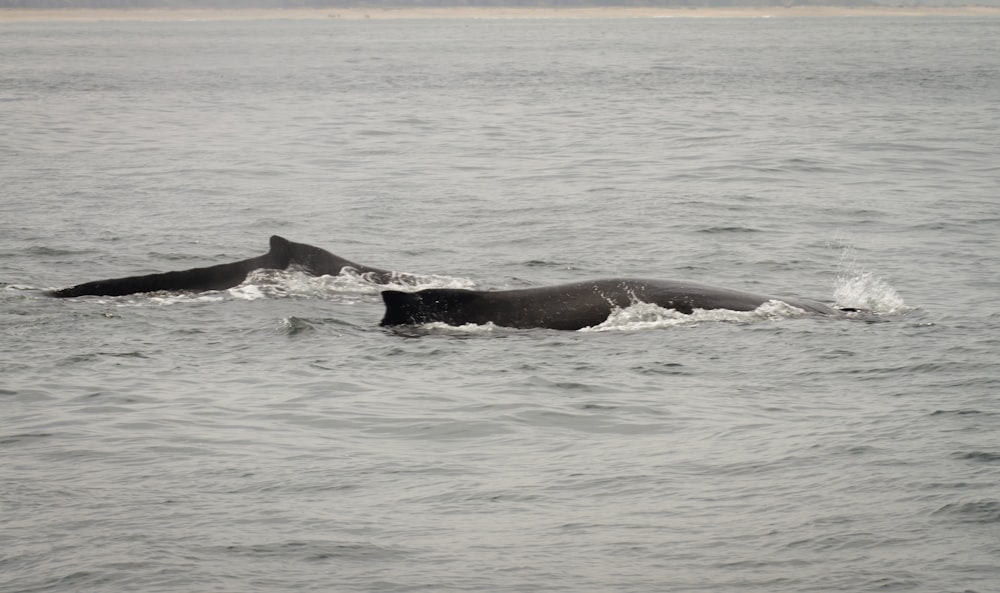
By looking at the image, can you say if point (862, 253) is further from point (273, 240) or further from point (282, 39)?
point (282, 39)

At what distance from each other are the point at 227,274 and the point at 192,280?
1.25ft

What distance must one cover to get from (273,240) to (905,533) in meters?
9.23

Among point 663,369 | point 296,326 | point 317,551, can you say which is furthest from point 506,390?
point 317,551

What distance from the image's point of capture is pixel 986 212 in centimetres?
2364

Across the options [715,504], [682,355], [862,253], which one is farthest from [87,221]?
[715,504]

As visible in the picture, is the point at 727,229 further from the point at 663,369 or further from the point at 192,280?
the point at 663,369

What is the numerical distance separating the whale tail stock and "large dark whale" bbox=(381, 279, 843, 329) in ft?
8.36

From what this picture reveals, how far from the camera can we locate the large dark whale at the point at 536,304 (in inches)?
545

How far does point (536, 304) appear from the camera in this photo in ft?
45.6

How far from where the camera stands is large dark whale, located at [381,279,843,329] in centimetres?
1384

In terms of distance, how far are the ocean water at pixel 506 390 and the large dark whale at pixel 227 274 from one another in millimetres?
274

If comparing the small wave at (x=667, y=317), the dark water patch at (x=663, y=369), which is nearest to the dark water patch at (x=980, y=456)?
the dark water patch at (x=663, y=369)

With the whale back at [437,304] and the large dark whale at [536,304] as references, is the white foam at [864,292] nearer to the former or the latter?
the large dark whale at [536,304]

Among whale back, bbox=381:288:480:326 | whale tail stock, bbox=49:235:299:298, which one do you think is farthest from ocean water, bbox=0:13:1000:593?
whale tail stock, bbox=49:235:299:298
